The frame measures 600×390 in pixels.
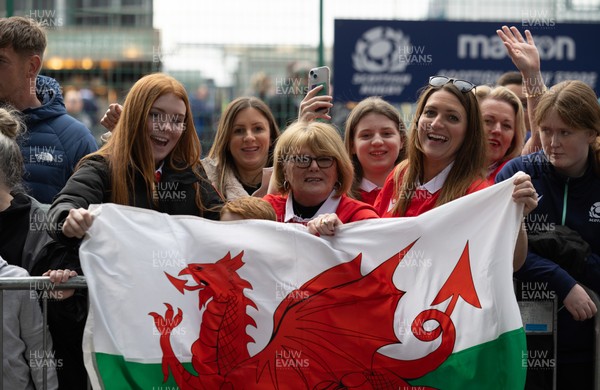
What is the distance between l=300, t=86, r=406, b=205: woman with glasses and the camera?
612cm

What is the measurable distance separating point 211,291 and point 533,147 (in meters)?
2.53

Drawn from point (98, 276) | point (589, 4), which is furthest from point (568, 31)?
point (98, 276)

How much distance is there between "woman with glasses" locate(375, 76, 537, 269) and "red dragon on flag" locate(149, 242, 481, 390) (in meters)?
0.51

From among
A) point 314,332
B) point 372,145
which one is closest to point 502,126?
point 372,145

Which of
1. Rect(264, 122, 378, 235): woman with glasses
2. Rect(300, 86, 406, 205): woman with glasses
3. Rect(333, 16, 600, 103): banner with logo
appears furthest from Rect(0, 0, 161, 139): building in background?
Rect(264, 122, 378, 235): woman with glasses

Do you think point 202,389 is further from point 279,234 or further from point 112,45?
point 112,45

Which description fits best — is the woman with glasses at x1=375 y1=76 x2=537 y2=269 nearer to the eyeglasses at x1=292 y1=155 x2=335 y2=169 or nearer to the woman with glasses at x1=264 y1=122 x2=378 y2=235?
the woman with glasses at x1=264 y1=122 x2=378 y2=235

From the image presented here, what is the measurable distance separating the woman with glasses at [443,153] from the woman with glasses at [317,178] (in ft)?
0.93

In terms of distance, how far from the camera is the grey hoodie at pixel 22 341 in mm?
4848

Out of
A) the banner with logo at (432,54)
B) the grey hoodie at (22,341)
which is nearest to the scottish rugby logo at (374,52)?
the banner with logo at (432,54)

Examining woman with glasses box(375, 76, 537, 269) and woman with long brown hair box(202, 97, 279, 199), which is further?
woman with long brown hair box(202, 97, 279, 199)

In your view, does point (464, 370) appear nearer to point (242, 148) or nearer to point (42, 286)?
point (42, 286)

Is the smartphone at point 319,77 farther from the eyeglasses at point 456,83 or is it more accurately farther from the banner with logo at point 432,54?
the banner with logo at point 432,54

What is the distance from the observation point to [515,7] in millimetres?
10891
